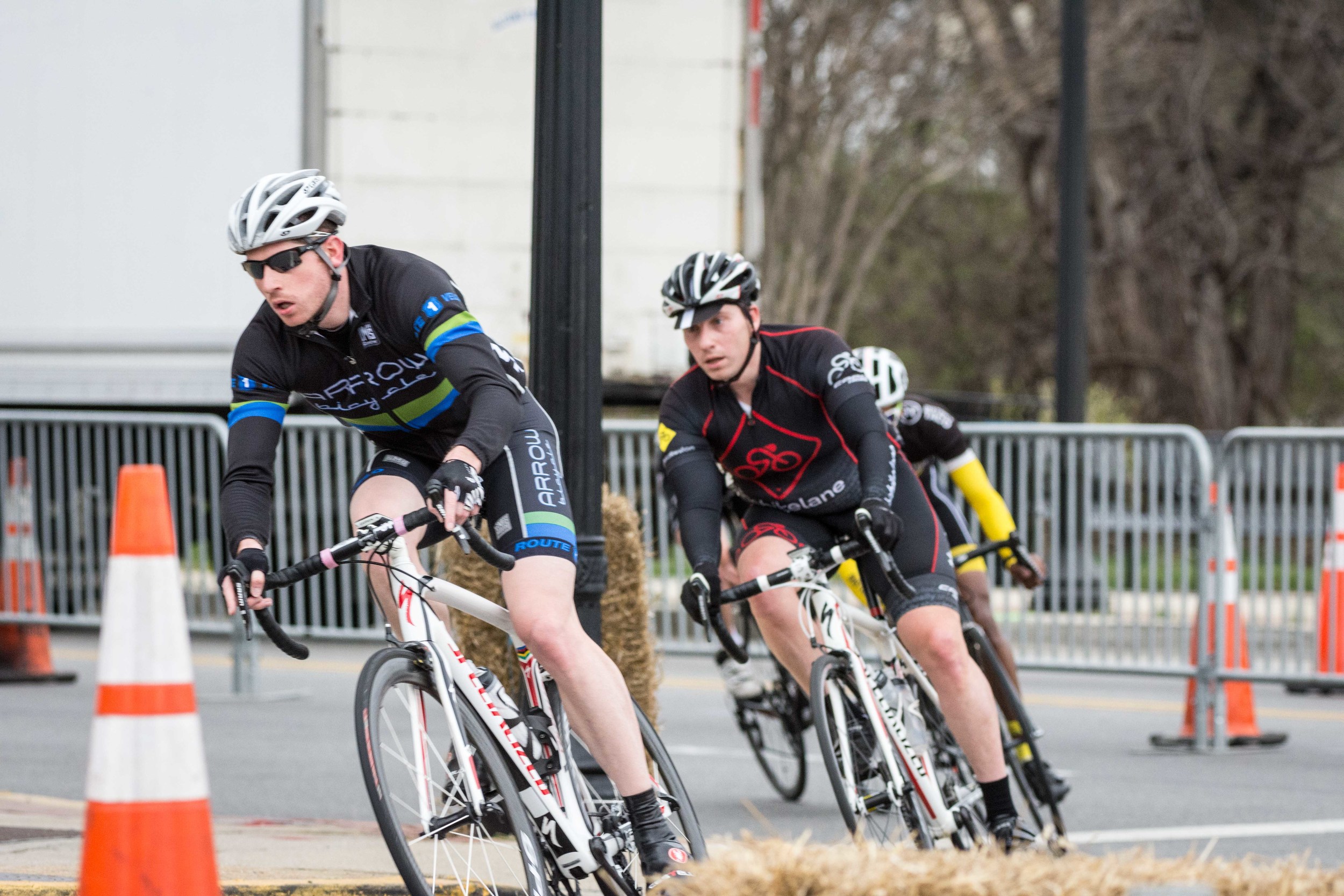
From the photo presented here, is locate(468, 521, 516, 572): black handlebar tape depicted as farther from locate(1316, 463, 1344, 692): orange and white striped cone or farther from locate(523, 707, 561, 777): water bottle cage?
locate(1316, 463, 1344, 692): orange and white striped cone

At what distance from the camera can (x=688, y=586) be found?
17.7 ft

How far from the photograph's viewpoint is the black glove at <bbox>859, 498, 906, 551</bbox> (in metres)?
5.16

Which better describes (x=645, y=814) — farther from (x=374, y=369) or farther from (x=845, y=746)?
(x=374, y=369)

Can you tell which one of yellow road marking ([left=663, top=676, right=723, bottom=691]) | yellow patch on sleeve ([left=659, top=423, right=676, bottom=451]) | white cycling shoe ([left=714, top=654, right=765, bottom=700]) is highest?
yellow patch on sleeve ([left=659, top=423, right=676, bottom=451])

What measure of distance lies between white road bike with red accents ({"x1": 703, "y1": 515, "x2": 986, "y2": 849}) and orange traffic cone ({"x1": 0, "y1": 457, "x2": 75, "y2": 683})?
6.79 metres

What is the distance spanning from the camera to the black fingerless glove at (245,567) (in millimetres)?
4176

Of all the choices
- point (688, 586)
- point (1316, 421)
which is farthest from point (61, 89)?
point (1316, 421)

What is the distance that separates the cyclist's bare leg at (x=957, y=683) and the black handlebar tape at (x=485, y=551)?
1729 mm

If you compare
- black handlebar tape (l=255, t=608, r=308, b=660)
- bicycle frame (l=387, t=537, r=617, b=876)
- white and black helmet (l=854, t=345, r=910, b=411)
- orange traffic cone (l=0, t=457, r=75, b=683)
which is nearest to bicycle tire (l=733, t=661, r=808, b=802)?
white and black helmet (l=854, t=345, r=910, b=411)

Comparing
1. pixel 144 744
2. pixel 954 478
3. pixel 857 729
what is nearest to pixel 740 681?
pixel 954 478

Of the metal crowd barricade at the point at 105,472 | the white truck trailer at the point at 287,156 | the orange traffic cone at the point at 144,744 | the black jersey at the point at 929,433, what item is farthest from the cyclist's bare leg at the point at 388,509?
the white truck trailer at the point at 287,156

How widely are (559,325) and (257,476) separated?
59.4 inches

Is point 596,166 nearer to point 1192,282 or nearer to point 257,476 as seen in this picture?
point 257,476

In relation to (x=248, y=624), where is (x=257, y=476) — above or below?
above
